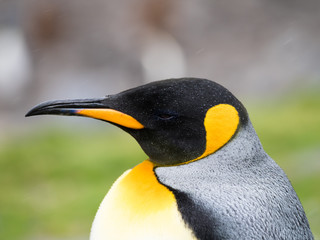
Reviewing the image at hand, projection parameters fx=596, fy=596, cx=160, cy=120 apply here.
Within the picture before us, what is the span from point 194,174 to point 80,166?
5.04m

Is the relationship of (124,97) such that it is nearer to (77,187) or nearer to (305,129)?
(77,187)

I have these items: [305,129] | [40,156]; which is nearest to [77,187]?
[40,156]

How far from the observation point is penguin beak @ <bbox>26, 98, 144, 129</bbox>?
5.30ft

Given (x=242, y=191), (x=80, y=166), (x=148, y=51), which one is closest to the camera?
(x=242, y=191)

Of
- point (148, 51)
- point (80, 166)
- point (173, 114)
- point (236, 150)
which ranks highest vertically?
point (148, 51)

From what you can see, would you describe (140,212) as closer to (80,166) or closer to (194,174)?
(194,174)

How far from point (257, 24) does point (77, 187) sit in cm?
699

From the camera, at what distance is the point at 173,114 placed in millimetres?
1580

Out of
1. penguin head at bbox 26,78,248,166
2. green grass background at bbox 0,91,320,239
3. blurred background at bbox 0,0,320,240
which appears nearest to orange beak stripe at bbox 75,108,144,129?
penguin head at bbox 26,78,248,166

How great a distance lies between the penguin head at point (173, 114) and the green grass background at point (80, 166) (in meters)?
2.21

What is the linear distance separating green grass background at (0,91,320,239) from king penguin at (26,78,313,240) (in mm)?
2155

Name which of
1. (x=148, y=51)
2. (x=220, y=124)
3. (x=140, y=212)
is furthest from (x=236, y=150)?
(x=148, y=51)

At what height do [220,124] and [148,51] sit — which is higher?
[148,51]

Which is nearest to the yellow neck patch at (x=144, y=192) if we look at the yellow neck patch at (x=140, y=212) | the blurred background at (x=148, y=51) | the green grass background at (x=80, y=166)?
Result: the yellow neck patch at (x=140, y=212)
